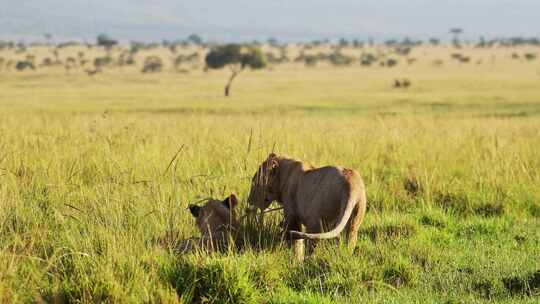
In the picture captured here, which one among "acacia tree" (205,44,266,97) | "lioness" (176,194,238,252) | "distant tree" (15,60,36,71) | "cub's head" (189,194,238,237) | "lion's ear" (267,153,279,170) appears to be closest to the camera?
"lioness" (176,194,238,252)

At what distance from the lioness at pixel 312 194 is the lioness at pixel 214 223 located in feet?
0.76

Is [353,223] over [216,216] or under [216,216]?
over

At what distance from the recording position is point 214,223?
6.46 metres

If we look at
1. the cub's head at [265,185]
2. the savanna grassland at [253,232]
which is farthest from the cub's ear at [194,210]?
the cub's head at [265,185]

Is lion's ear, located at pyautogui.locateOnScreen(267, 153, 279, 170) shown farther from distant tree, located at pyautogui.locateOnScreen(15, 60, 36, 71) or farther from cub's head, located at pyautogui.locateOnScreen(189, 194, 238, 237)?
distant tree, located at pyautogui.locateOnScreen(15, 60, 36, 71)

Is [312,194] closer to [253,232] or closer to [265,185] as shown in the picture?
[265,185]

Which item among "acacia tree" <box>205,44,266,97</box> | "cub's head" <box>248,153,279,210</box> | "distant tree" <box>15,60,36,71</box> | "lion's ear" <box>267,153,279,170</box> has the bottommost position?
"distant tree" <box>15,60,36,71</box>

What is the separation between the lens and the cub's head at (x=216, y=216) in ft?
20.9

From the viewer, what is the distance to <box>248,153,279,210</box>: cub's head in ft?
21.4

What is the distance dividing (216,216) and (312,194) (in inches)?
35.8

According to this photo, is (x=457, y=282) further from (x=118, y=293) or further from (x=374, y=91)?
(x=374, y=91)

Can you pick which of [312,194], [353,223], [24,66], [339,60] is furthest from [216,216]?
[339,60]

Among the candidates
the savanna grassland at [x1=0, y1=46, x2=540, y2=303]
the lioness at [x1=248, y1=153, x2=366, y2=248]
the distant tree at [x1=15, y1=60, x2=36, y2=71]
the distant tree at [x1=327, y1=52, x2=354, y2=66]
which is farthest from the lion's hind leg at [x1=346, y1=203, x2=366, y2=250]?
the distant tree at [x1=327, y1=52, x2=354, y2=66]

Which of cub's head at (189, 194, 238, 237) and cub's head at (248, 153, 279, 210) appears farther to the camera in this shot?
cub's head at (248, 153, 279, 210)
